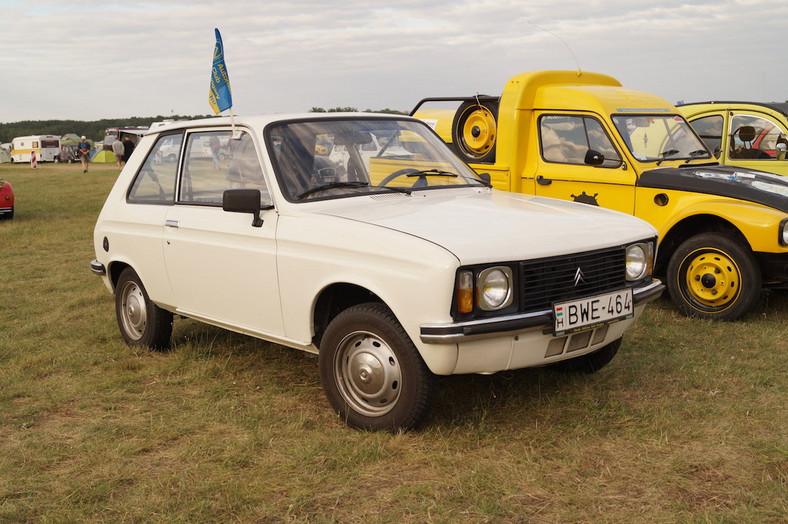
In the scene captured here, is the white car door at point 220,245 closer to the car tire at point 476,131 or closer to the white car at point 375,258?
the white car at point 375,258

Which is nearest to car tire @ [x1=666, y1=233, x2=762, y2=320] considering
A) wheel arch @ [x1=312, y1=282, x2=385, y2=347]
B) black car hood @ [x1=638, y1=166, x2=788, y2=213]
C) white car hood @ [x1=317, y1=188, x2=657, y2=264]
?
black car hood @ [x1=638, y1=166, x2=788, y2=213]

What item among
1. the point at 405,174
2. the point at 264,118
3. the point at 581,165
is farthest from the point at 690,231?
the point at 264,118

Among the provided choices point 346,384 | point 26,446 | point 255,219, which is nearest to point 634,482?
point 346,384

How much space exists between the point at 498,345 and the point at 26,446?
2637 mm

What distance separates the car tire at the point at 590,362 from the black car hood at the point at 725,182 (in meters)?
2.35

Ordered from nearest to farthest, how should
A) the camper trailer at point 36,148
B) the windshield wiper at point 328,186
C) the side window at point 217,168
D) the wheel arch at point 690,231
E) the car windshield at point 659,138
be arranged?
the windshield wiper at point 328,186, the side window at point 217,168, the wheel arch at point 690,231, the car windshield at point 659,138, the camper trailer at point 36,148

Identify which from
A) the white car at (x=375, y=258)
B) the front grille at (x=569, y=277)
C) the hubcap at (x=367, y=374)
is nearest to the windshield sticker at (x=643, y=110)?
the white car at (x=375, y=258)

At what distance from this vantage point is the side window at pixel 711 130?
9.27 meters

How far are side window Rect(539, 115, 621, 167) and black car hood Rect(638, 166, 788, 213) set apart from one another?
1.50 feet

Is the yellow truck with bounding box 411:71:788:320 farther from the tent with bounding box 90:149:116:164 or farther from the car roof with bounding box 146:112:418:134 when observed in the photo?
the tent with bounding box 90:149:116:164

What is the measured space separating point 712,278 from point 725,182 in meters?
0.82

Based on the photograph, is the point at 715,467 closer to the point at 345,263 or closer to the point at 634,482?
the point at 634,482

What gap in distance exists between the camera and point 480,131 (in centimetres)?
879

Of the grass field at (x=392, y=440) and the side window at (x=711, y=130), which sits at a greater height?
→ the side window at (x=711, y=130)
